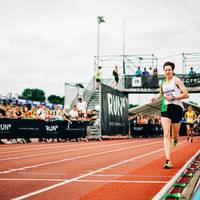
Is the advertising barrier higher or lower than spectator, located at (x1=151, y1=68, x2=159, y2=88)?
lower

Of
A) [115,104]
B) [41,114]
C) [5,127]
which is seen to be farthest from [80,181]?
[115,104]

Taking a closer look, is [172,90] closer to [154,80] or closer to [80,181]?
[80,181]

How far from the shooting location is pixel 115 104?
28.6 meters

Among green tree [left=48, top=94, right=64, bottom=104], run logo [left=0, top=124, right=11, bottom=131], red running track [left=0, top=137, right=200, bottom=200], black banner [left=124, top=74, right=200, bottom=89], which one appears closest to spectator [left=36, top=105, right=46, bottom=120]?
run logo [left=0, top=124, right=11, bottom=131]

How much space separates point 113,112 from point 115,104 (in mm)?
1001

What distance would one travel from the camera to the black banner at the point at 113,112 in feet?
85.2

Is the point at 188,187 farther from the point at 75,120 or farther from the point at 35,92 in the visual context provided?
the point at 35,92

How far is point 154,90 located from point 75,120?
48.3 feet

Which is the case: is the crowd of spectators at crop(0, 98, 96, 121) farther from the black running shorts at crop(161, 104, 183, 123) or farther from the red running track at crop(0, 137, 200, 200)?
the black running shorts at crop(161, 104, 183, 123)

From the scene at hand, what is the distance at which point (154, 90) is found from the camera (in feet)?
121

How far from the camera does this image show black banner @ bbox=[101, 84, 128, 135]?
26.0 meters

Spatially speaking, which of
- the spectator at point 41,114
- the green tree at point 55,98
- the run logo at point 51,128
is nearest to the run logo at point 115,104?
the run logo at point 51,128

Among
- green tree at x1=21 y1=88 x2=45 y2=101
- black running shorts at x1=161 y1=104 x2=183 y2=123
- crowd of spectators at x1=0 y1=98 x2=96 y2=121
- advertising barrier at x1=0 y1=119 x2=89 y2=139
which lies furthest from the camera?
green tree at x1=21 y1=88 x2=45 y2=101

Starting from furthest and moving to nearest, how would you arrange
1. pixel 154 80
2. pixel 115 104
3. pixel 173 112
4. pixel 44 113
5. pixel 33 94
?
pixel 33 94, pixel 154 80, pixel 115 104, pixel 44 113, pixel 173 112
